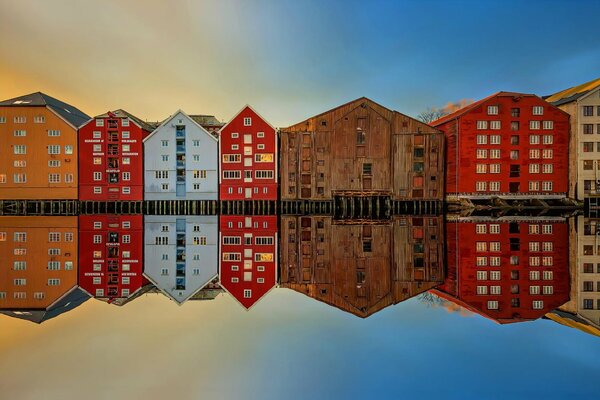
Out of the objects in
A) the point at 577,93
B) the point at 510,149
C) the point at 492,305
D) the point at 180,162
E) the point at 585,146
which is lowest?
the point at 492,305

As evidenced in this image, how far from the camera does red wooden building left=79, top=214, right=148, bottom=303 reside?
38.6ft

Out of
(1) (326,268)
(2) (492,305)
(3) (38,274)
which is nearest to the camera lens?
(2) (492,305)

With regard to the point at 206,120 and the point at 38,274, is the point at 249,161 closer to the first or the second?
the point at 206,120

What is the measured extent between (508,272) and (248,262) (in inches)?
381

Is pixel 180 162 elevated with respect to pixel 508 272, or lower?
elevated

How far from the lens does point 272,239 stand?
78.5 feet

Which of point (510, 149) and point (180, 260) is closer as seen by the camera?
point (180, 260)

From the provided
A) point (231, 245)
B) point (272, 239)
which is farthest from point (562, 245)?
point (231, 245)

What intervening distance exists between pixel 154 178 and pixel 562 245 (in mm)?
39250

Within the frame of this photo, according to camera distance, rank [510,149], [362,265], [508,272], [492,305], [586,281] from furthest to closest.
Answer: [510,149] < [362,265] < [508,272] < [586,281] < [492,305]

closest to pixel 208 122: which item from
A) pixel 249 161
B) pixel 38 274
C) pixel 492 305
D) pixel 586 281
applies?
pixel 249 161

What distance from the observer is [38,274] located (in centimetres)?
1466

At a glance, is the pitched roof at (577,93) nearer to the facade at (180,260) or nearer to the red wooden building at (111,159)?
the facade at (180,260)

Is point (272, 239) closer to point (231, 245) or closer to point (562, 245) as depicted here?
point (231, 245)
